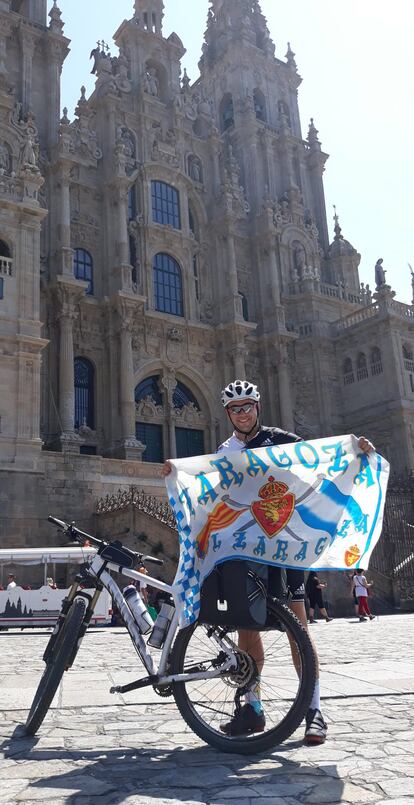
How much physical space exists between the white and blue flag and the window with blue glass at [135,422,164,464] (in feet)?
87.5

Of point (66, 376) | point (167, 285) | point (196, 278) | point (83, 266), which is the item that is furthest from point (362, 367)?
point (66, 376)

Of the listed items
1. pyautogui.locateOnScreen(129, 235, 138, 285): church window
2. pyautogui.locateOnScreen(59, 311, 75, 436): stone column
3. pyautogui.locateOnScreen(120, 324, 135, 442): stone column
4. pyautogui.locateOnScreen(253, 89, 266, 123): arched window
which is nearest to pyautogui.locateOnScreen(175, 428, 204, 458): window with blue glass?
pyautogui.locateOnScreen(120, 324, 135, 442): stone column

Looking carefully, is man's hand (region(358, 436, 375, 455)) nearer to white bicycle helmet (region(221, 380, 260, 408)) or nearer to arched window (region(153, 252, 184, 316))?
white bicycle helmet (region(221, 380, 260, 408))

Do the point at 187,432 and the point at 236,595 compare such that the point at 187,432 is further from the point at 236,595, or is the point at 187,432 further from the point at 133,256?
the point at 236,595

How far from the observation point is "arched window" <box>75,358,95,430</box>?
3017 centimetres

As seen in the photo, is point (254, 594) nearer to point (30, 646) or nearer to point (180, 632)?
point (180, 632)

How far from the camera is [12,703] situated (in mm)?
5598

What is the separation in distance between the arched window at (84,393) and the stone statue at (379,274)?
51.2 feet

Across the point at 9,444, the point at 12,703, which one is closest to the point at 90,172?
the point at 9,444

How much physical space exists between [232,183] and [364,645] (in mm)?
33102

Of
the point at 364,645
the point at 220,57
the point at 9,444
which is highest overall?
the point at 220,57

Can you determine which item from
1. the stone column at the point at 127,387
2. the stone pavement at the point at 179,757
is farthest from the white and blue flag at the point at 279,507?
the stone column at the point at 127,387

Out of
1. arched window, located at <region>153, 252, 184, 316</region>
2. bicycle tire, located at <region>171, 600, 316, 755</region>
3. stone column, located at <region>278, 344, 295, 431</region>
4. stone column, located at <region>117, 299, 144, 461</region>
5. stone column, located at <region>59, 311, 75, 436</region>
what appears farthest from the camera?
stone column, located at <region>278, 344, 295, 431</region>

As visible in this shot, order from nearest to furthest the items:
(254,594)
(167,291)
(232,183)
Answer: (254,594)
(167,291)
(232,183)
